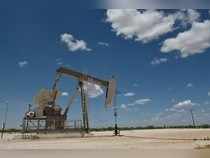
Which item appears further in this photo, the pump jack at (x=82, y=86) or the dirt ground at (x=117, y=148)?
the pump jack at (x=82, y=86)

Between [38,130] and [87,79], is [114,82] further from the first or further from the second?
[38,130]

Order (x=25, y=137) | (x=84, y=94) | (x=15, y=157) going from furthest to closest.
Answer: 1. (x=84, y=94)
2. (x=25, y=137)
3. (x=15, y=157)

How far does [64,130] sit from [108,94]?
858cm

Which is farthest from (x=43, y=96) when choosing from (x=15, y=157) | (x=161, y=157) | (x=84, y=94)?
(x=161, y=157)

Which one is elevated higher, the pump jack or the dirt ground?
the pump jack

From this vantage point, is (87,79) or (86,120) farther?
(87,79)

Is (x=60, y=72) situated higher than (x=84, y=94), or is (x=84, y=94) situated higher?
(x=60, y=72)

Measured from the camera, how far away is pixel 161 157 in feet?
40.9

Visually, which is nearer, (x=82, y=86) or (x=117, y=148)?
(x=117, y=148)

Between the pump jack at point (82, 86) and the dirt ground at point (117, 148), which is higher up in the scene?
the pump jack at point (82, 86)

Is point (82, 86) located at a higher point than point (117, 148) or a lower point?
higher

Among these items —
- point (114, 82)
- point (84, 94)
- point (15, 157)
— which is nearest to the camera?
point (15, 157)

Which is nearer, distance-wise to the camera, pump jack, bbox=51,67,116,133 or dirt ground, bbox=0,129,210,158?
dirt ground, bbox=0,129,210,158

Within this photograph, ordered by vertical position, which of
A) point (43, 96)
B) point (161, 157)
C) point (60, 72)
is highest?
point (60, 72)
